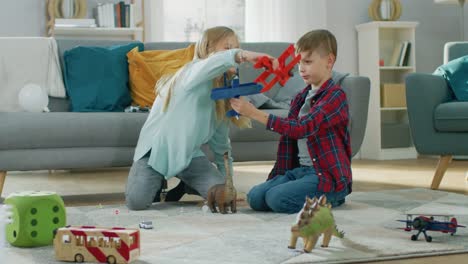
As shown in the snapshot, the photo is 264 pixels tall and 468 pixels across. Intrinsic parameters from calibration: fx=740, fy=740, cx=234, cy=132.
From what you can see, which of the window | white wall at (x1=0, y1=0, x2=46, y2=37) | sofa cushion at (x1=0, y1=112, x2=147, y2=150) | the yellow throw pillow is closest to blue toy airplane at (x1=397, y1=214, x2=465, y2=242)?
sofa cushion at (x1=0, y1=112, x2=147, y2=150)

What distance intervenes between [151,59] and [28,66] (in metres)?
0.62

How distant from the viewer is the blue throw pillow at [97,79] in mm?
3680

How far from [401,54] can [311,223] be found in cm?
422

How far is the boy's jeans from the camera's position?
254cm

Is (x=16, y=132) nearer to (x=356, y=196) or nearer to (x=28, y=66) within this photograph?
(x=28, y=66)

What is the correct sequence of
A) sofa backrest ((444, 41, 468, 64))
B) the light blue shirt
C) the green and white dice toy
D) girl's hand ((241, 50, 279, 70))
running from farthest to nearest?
1. sofa backrest ((444, 41, 468, 64))
2. the light blue shirt
3. girl's hand ((241, 50, 279, 70))
4. the green and white dice toy

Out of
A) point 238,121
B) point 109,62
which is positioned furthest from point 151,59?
point 238,121

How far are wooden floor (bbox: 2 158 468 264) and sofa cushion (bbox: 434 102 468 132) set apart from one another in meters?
0.29

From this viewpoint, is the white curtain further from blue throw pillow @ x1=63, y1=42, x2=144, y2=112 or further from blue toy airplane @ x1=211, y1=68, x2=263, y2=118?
blue toy airplane @ x1=211, y1=68, x2=263, y2=118

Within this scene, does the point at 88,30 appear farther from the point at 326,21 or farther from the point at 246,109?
the point at 246,109

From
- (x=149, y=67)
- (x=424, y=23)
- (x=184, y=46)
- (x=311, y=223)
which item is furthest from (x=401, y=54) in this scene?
(x=311, y=223)

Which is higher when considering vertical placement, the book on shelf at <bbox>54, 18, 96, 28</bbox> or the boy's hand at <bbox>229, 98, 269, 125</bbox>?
the book on shelf at <bbox>54, 18, 96, 28</bbox>

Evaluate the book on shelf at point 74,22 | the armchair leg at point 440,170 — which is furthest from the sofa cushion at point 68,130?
the book on shelf at point 74,22

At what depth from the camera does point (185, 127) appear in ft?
8.84
